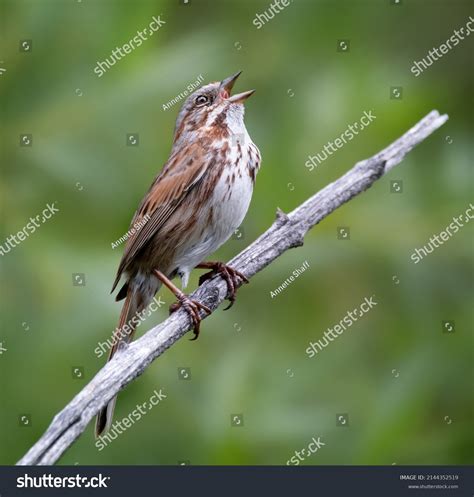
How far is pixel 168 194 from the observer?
6477 mm

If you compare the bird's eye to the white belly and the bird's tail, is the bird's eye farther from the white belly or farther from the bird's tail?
the bird's tail

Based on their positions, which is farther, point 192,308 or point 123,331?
point 123,331

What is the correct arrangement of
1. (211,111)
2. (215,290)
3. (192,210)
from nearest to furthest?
1. (215,290)
2. (192,210)
3. (211,111)

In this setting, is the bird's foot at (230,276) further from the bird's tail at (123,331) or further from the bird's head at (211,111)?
the bird's head at (211,111)

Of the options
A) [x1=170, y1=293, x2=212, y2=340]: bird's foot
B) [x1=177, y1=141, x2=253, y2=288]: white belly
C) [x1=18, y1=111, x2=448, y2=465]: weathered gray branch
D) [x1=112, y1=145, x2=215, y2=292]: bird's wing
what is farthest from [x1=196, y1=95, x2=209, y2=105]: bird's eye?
[x1=170, y1=293, x2=212, y2=340]: bird's foot

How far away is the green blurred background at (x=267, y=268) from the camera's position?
650cm

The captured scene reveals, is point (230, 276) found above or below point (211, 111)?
below

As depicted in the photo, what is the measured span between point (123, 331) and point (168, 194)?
0.86m

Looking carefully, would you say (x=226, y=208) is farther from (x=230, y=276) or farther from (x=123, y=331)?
(x=123, y=331)

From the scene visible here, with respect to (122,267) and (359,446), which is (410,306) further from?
(122,267)

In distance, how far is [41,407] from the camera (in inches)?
247

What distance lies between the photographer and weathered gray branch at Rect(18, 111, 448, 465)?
15.5ft

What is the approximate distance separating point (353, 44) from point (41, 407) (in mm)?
3408

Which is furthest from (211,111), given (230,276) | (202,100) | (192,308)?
(192,308)
